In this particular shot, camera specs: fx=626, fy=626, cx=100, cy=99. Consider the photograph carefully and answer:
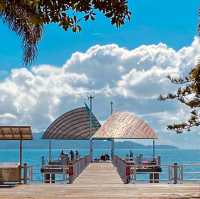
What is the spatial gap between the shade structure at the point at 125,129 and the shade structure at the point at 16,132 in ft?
68.1

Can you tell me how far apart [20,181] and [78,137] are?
34230 millimetres

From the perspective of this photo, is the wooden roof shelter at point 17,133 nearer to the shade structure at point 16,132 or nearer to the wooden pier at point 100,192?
the shade structure at point 16,132

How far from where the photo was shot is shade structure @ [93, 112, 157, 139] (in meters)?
49.3

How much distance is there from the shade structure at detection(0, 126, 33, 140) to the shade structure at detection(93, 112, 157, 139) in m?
20.7

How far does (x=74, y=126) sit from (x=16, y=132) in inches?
1300

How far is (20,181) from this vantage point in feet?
89.6

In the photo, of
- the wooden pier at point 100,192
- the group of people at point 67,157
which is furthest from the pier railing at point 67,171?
the wooden pier at point 100,192

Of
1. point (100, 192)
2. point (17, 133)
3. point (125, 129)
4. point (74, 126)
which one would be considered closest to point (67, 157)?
point (125, 129)

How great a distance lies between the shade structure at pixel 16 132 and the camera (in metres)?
27.8

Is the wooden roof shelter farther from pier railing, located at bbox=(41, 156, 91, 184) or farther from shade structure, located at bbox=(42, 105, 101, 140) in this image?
shade structure, located at bbox=(42, 105, 101, 140)

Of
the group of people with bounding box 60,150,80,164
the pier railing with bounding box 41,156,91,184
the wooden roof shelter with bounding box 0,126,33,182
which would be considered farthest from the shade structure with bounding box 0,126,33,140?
the group of people with bounding box 60,150,80,164

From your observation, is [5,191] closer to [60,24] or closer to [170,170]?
[170,170]

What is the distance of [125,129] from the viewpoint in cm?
5075

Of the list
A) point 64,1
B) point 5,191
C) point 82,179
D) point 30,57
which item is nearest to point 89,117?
point 82,179
